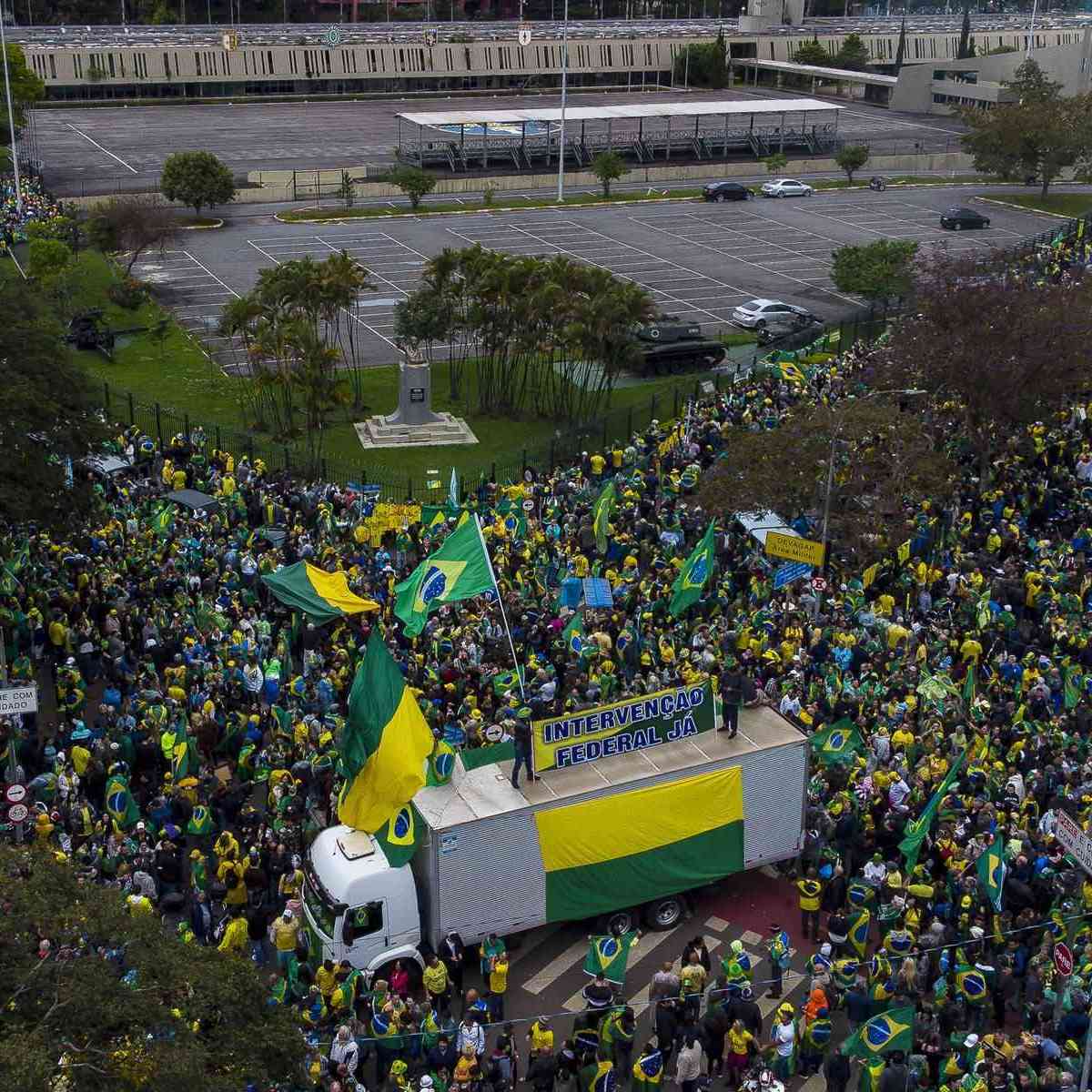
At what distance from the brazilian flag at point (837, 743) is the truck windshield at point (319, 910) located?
8334 mm

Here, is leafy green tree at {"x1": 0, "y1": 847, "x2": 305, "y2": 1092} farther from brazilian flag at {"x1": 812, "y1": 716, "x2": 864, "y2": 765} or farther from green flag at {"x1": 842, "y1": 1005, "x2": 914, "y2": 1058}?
brazilian flag at {"x1": 812, "y1": 716, "x2": 864, "y2": 765}

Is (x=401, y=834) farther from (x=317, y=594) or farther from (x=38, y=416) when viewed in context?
(x=38, y=416)

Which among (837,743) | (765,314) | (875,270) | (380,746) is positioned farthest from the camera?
(875,270)

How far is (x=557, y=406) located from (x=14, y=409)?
21.9 metres

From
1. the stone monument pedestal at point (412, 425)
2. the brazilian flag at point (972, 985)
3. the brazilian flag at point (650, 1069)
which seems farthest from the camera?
the stone monument pedestal at point (412, 425)

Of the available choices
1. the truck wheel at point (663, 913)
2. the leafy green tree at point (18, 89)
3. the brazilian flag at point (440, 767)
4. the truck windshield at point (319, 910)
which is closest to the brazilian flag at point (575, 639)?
the truck wheel at point (663, 913)

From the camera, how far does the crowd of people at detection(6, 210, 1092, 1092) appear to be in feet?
63.2

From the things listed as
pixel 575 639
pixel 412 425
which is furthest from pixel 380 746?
pixel 412 425

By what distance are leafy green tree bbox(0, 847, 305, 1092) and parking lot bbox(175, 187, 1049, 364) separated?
131ft

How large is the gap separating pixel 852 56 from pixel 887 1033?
116876 mm

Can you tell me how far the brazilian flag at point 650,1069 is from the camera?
60.2ft

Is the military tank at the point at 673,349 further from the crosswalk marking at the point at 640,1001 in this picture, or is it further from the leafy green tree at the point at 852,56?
the leafy green tree at the point at 852,56

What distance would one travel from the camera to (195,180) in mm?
71688

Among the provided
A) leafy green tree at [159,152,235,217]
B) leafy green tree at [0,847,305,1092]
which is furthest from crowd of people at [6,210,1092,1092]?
leafy green tree at [159,152,235,217]
